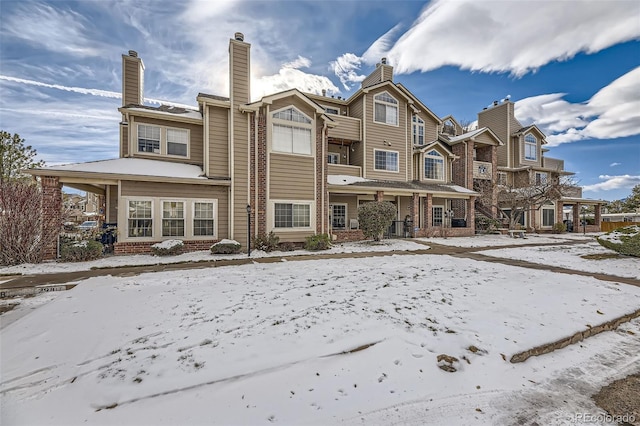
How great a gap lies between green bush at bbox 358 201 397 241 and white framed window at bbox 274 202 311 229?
309cm

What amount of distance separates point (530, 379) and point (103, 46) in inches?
685

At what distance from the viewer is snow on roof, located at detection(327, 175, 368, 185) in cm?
1471

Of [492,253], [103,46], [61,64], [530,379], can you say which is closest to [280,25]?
[103,46]

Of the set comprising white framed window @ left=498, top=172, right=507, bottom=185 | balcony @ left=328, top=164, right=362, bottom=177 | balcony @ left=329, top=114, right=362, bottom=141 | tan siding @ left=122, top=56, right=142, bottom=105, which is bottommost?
balcony @ left=328, top=164, right=362, bottom=177

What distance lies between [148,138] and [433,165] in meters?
17.9

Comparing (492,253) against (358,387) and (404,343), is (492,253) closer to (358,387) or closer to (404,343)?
(404,343)

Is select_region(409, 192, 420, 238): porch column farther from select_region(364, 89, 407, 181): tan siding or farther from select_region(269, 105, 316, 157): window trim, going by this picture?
select_region(269, 105, 316, 157): window trim

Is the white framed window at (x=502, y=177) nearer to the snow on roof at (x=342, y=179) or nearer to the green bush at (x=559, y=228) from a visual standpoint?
the green bush at (x=559, y=228)

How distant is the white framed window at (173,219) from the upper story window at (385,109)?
1306 cm

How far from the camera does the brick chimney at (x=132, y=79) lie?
44.2ft

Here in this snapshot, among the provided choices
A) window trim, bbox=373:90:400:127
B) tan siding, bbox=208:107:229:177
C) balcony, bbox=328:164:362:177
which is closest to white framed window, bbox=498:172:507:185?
window trim, bbox=373:90:400:127

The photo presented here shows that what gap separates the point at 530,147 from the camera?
2447cm

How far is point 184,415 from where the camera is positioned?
214 centimetres

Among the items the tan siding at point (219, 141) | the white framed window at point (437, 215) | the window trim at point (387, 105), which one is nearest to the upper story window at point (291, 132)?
the tan siding at point (219, 141)
